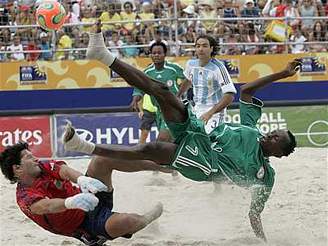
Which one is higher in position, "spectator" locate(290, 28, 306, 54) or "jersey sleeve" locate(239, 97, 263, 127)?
"jersey sleeve" locate(239, 97, 263, 127)

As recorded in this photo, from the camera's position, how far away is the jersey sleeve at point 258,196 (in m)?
6.34

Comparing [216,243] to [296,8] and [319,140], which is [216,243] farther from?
[296,8]

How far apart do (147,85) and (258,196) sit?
1397 mm

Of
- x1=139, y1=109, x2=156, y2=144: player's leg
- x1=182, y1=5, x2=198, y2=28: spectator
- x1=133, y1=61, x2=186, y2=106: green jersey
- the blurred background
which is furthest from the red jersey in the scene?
x1=182, y1=5, x2=198, y2=28: spectator

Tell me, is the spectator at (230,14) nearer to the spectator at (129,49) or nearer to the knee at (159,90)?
the spectator at (129,49)

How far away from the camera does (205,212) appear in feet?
25.4

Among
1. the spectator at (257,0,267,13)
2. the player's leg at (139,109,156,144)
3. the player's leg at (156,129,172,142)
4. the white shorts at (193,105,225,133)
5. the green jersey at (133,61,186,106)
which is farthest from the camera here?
the spectator at (257,0,267,13)

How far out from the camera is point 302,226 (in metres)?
7.18

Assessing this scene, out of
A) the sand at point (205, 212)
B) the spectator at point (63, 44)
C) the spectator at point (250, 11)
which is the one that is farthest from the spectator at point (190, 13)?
the sand at point (205, 212)

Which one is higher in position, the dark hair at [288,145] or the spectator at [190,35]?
the dark hair at [288,145]

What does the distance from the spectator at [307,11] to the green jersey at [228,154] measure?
790 centimetres

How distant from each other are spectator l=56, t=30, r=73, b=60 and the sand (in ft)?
14.8

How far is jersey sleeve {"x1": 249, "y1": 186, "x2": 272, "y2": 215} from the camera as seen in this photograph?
20.8 feet

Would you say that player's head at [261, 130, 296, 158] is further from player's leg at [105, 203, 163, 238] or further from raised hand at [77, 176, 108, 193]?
raised hand at [77, 176, 108, 193]
